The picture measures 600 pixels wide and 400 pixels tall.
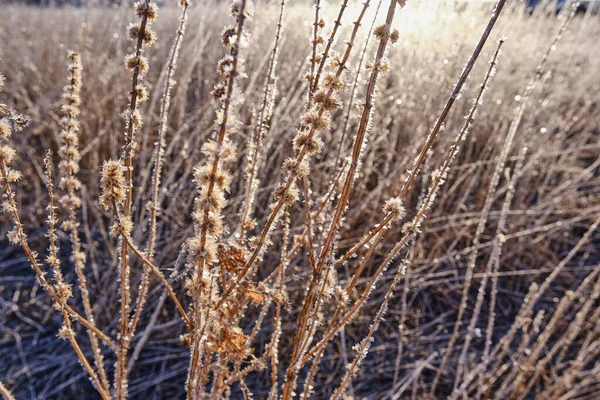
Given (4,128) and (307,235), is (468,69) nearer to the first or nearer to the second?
(307,235)

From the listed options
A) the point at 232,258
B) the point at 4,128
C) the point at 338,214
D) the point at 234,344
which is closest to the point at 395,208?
the point at 338,214

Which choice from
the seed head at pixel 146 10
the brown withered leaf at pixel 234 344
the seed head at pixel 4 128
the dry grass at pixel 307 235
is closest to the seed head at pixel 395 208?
the dry grass at pixel 307 235

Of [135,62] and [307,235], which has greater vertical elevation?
[135,62]

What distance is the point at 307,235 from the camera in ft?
3.25

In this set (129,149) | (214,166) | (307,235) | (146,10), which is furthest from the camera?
(307,235)

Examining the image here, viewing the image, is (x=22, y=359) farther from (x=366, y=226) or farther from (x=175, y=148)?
(x=366, y=226)

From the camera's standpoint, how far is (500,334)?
2436 millimetres

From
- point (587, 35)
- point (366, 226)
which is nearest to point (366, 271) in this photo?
point (366, 226)

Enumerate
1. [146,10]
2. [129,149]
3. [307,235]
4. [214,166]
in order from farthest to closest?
1. [307,235]
2. [129,149]
3. [146,10]
4. [214,166]

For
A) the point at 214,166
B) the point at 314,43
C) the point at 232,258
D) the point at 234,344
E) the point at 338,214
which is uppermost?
the point at 314,43

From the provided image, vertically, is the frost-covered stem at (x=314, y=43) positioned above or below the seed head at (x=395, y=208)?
above

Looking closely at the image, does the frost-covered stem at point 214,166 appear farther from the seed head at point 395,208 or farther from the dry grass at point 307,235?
the seed head at point 395,208

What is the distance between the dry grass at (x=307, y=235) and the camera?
847 millimetres

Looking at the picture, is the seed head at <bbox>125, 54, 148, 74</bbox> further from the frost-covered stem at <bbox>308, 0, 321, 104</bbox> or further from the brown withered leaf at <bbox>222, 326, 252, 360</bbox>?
the brown withered leaf at <bbox>222, 326, 252, 360</bbox>
